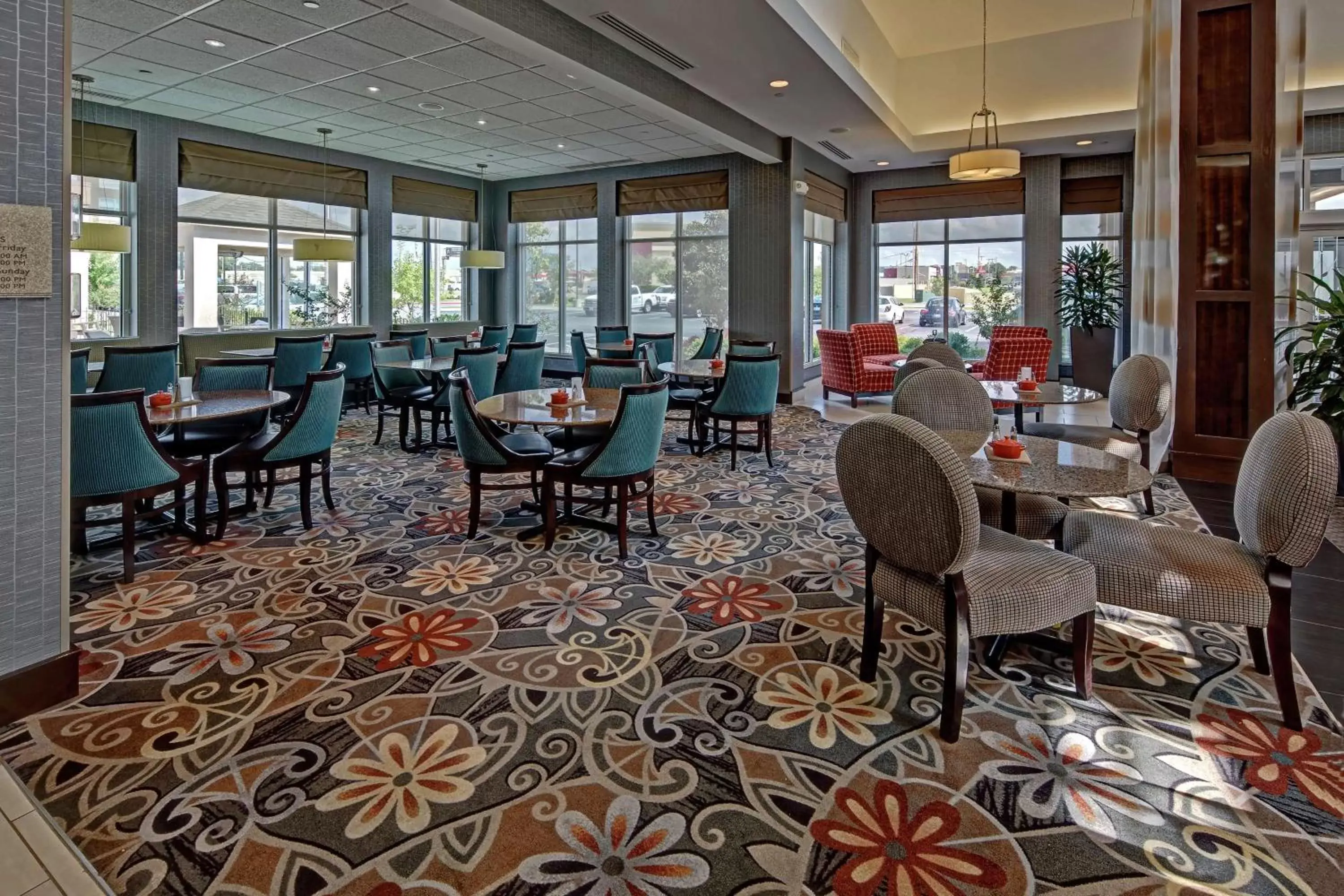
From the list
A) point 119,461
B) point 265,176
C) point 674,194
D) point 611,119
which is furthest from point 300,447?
point 674,194

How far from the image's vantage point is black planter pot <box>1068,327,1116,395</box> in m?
10.4

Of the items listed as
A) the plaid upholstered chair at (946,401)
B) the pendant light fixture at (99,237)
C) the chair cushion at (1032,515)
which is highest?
the pendant light fixture at (99,237)

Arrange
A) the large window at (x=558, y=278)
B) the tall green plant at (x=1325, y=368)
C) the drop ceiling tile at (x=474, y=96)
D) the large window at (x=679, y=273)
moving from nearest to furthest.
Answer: the tall green plant at (x=1325, y=368), the drop ceiling tile at (x=474, y=96), the large window at (x=679, y=273), the large window at (x=558, y=278)

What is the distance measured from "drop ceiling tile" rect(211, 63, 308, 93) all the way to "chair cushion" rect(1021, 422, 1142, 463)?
24.0 feet

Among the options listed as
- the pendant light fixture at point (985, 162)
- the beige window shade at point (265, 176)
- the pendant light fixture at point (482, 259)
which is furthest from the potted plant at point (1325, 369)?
the beige window shade at point (265, 176)

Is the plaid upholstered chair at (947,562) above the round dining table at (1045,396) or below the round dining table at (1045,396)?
below

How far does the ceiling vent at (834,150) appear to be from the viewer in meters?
10.3

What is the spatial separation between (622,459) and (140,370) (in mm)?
4381

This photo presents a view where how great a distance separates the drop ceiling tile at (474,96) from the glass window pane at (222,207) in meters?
3.56

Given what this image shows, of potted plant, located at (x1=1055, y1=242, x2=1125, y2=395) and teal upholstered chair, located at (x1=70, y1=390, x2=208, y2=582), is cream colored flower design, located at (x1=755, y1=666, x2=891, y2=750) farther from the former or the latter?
potted plant, located at (x1=1055, y1=242, x2=1125, y2=395)

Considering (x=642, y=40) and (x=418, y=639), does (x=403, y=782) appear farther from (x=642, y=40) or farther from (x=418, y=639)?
(x=642, y=40)

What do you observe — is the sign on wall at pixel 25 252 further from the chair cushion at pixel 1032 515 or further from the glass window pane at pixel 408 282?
the glass window pane at pixel 408 282

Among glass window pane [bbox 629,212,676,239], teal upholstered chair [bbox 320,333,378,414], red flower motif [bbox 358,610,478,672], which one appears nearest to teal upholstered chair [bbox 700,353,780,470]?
red flower motif [bbox 358,610,478,672]

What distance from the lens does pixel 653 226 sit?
12.1 metres
